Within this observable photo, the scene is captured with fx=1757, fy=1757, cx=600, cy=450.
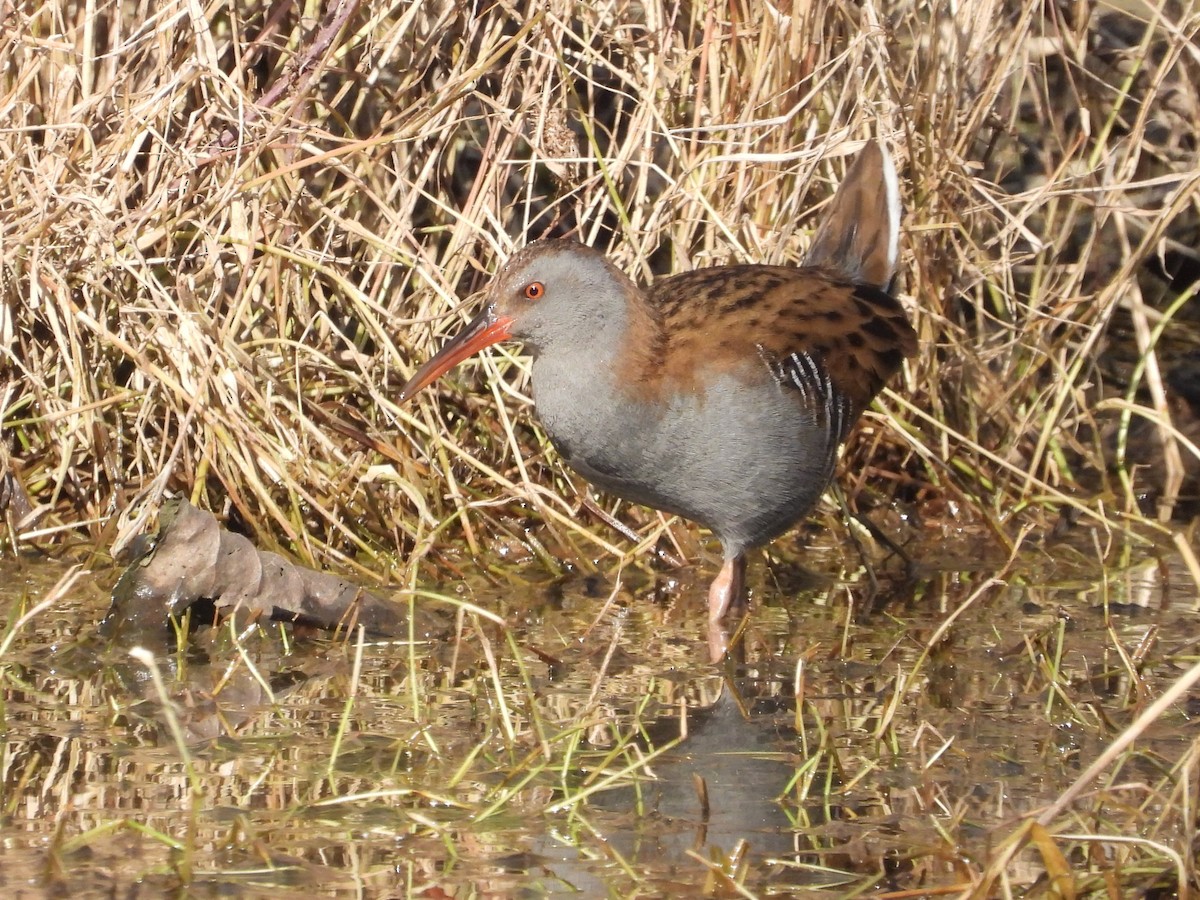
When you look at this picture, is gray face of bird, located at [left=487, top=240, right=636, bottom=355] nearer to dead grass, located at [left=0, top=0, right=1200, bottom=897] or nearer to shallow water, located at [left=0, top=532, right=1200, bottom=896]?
dead grass, located at [left=0, top=0, right=1200, bottom=897]

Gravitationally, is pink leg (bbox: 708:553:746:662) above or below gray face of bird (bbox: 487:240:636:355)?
below

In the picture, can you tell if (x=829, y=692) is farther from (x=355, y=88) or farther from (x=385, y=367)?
(x=355, y=88)

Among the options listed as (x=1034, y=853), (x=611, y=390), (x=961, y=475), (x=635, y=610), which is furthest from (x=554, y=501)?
(x=1034, y=853)

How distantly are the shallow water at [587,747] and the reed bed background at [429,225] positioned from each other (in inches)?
14.3

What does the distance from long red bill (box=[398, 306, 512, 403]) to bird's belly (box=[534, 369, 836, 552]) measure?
0.55 feet

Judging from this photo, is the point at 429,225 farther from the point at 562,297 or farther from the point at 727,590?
the point at 727,590

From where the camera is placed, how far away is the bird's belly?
362cm

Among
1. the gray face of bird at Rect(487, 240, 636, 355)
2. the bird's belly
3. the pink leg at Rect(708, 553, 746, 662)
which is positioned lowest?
the pink leg at Rect(708, 553, 746, 662)

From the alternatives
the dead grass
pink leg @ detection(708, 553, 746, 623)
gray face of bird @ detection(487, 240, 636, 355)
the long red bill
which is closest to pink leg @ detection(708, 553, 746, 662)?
pink leg @ detection(708, 553, 746, 623)

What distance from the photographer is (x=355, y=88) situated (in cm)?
441

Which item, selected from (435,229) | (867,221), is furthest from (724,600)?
(435,229)

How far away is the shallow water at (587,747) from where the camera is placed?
2422mm

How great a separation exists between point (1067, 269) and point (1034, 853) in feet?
8.39

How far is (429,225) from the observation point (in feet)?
15.2
